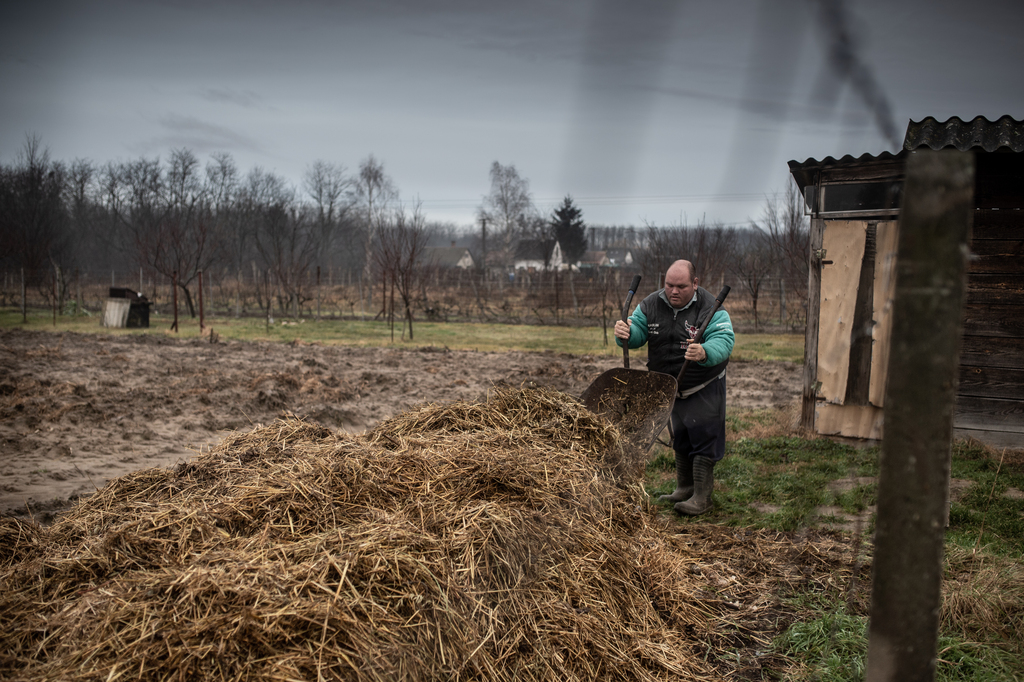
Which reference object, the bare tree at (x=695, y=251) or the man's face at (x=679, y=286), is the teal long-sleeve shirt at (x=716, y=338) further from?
the bare tree at (x=695, y=251)

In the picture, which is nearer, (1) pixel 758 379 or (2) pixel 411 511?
(2) pixel 411 511

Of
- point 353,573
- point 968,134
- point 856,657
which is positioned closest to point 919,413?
point 353,573

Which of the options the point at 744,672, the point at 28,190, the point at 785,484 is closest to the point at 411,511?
the point at 744,672

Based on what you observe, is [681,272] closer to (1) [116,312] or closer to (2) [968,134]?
(2) [968,134]

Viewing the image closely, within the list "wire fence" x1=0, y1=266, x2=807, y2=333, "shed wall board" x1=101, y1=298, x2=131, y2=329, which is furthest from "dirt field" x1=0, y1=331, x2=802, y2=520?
"wire fence" x1=0, y1=266, x2=807, y2=333

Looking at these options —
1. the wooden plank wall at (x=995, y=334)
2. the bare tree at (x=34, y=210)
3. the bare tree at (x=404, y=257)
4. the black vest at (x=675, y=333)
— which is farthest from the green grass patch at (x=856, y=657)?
the bare tree at (x=34, y=210)

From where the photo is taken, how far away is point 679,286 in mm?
4344

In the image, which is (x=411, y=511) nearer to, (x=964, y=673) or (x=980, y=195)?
(x=964, y=673)

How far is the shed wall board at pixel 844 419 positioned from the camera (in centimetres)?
620

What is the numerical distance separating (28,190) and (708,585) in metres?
41.4

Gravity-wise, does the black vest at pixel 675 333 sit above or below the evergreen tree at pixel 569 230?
below

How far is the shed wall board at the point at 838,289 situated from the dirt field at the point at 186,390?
208 cm

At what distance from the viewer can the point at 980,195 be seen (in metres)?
5.74

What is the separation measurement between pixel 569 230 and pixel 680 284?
37232mm
